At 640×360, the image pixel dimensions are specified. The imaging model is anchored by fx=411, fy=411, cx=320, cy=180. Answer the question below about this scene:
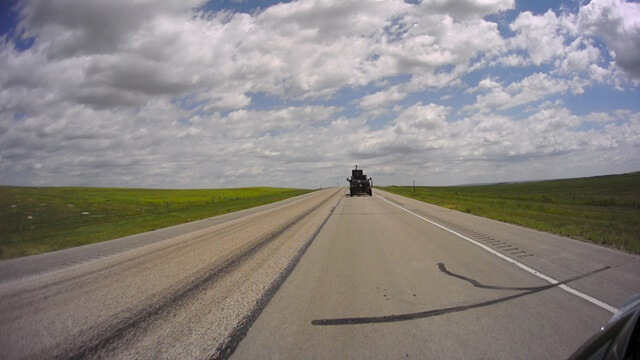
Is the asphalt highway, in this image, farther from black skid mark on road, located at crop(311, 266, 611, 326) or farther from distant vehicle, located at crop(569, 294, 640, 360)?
distant vehicle, located at crop(569, 294, 640, 360)

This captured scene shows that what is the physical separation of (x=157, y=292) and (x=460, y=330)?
476 cm

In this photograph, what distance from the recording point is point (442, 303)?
563 centimetres

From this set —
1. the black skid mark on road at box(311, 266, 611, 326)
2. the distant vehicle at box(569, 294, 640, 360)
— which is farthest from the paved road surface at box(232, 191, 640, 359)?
the distant vehicle at box(569, 294, 640, 360)

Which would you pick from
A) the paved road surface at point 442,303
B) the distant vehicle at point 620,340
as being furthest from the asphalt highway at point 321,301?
the distant vehicle at point 620,340

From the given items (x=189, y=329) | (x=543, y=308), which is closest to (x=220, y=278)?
(x=189, y=329)

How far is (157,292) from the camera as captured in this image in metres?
6.73

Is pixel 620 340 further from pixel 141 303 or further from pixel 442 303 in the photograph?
pixel 141 303

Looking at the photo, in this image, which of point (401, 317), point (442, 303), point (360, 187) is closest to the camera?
point (401, 317)

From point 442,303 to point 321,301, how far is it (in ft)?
5.51

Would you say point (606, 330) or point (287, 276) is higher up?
point (606, 330)

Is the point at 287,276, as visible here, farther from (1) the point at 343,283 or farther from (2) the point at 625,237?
(2) the point at 625,237

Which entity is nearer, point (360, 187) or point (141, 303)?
point (141, 303)

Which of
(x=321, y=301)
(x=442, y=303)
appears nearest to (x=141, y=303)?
(x=321, y=301)

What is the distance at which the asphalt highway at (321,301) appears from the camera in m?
4.25
